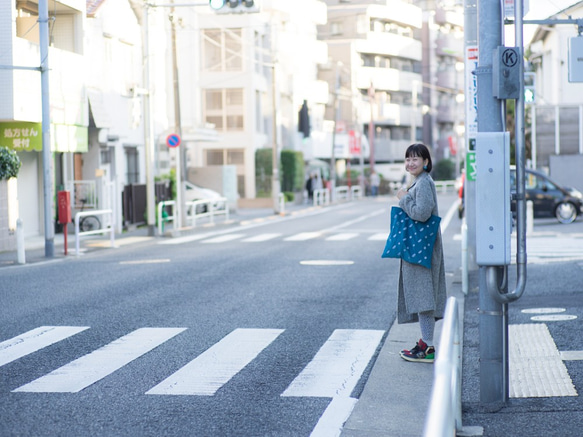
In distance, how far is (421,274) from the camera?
294 inches

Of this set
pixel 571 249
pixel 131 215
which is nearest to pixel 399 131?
pixel 131 215

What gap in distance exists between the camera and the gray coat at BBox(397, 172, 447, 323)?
7.29 metres

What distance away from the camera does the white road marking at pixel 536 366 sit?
6.63 m

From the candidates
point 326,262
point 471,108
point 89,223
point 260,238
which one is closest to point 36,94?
point 89,223

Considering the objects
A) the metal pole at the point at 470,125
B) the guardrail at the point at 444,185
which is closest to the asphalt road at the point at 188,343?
the metal pole at the point at 470,125

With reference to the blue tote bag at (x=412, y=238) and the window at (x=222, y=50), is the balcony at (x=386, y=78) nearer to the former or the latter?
the window at (x=222, y=50)

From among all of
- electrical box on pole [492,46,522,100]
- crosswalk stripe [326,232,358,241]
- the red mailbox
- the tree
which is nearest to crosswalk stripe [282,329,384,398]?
electrical box on pole [492,46,522,100]

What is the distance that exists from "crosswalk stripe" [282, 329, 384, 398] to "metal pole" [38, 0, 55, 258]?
11.4 meters

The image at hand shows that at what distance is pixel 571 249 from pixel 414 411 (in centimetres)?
1328

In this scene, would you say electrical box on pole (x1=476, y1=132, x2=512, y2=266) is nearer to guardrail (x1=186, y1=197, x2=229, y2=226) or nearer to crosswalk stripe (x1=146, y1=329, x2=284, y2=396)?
crosswalk stripe (x1=146, y1=329, x2=284, y2=396)

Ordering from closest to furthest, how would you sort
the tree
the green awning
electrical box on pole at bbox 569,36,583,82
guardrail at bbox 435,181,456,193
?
electrical box on pole at bbox 569,36,583,82 → the tree → the green awning → guardrail at bbox 435,181,456,193

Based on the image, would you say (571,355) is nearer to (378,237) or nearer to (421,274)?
(421,274)

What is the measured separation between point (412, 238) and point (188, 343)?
8.37 ft

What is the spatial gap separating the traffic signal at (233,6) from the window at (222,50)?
31405 mm
